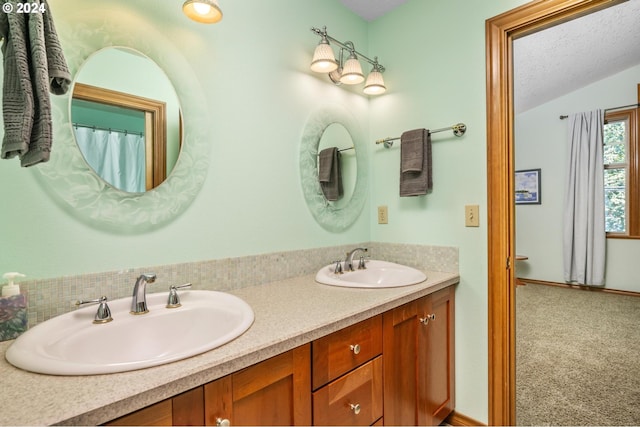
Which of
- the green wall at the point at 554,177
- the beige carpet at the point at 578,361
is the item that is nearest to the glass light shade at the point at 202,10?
the beige carpet at the point at 578,361

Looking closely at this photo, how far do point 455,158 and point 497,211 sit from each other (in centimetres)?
37

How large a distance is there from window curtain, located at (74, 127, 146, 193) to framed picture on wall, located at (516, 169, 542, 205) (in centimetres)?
495

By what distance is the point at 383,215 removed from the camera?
2.09 m

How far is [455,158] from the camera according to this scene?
175cm

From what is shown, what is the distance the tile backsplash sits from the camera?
96 centimetres

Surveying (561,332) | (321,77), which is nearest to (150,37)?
(321,77)

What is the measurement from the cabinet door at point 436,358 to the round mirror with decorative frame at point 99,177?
46.9 inches

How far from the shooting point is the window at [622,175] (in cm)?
373

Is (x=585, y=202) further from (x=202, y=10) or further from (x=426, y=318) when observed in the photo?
(x=202, y=10)

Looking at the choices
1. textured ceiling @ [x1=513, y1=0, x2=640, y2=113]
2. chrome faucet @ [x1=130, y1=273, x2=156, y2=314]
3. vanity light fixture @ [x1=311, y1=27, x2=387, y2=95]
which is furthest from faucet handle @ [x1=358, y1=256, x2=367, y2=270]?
textured ceiling @ [x1=513, y1=0, x2=640, y2=113]

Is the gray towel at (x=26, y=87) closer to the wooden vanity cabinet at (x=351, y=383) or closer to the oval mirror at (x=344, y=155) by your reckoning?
the wooden vanity cabinet at (x=351, y=383)

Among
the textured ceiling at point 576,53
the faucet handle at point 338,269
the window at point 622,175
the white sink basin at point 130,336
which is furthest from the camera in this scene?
the window at point 622,175

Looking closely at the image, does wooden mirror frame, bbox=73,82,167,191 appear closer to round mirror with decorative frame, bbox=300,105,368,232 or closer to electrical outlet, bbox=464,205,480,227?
round mirror with decorative frame, bbox=300,105,368,232

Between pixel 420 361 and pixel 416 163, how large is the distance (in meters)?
1.04
